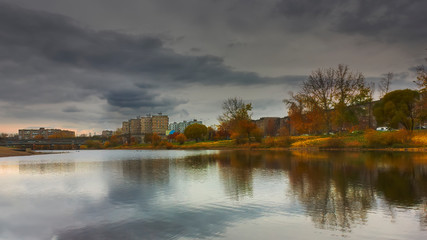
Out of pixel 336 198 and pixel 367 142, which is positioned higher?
pixel 367 142

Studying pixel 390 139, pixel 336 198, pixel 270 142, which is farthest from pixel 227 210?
→ pixel 270 142

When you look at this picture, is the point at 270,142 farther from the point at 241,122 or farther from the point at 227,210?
the point at 227,210

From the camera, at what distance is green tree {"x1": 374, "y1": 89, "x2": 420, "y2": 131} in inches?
2167

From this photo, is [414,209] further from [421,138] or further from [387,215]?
[421,138]

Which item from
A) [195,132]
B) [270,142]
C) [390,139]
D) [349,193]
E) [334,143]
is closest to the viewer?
[349,193]

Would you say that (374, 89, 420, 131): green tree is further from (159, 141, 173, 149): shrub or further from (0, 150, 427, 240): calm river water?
(159, 141, 173, 149): shrub

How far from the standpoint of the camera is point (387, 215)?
1100 centimetres

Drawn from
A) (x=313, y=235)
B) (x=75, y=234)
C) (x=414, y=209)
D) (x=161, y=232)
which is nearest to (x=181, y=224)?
(x=161, y=232)

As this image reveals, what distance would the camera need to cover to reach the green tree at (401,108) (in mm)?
55031

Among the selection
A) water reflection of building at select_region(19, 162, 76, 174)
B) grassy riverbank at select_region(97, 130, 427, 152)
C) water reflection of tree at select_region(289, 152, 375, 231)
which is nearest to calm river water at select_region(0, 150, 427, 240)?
water reflection of tree at select_region(289, 152, 375, 231)

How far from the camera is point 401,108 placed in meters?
55.3

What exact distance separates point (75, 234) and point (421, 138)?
5205cm

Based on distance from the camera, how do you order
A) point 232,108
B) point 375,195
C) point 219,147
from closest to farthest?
point 375,195, point 219,147, point 232,108

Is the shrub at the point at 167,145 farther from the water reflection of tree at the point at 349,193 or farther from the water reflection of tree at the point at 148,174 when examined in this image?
the water reflection of tree at the point at 349,193
